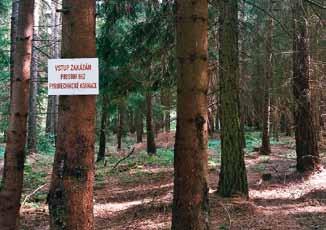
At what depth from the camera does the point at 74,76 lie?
364cm

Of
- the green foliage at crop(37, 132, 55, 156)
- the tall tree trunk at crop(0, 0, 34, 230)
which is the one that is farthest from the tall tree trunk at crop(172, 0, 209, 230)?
the green foliage at crop(37, 132, 55, 156)

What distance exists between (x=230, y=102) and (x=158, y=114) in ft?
53.8

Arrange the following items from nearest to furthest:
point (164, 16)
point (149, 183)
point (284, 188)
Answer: point (164, 16), point (284, 188), point (149, 183)

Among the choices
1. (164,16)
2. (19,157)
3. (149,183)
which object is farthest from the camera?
(149,183)

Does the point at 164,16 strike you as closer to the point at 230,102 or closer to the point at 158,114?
the point at 230,102

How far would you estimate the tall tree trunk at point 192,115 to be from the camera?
473 cm

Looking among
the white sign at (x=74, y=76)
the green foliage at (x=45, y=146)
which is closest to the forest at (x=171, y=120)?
the white sign at (x=74, y=76)

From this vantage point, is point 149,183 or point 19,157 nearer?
point 19,157

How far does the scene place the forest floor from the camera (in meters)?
7.74

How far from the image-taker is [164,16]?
7203 millimetres

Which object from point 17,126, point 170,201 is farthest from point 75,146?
point 170,201

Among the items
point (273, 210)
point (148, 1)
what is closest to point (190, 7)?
point (148, 1)

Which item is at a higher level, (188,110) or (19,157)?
(188,110)

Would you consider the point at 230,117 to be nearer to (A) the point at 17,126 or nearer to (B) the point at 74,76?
(A) the point at 17,126
